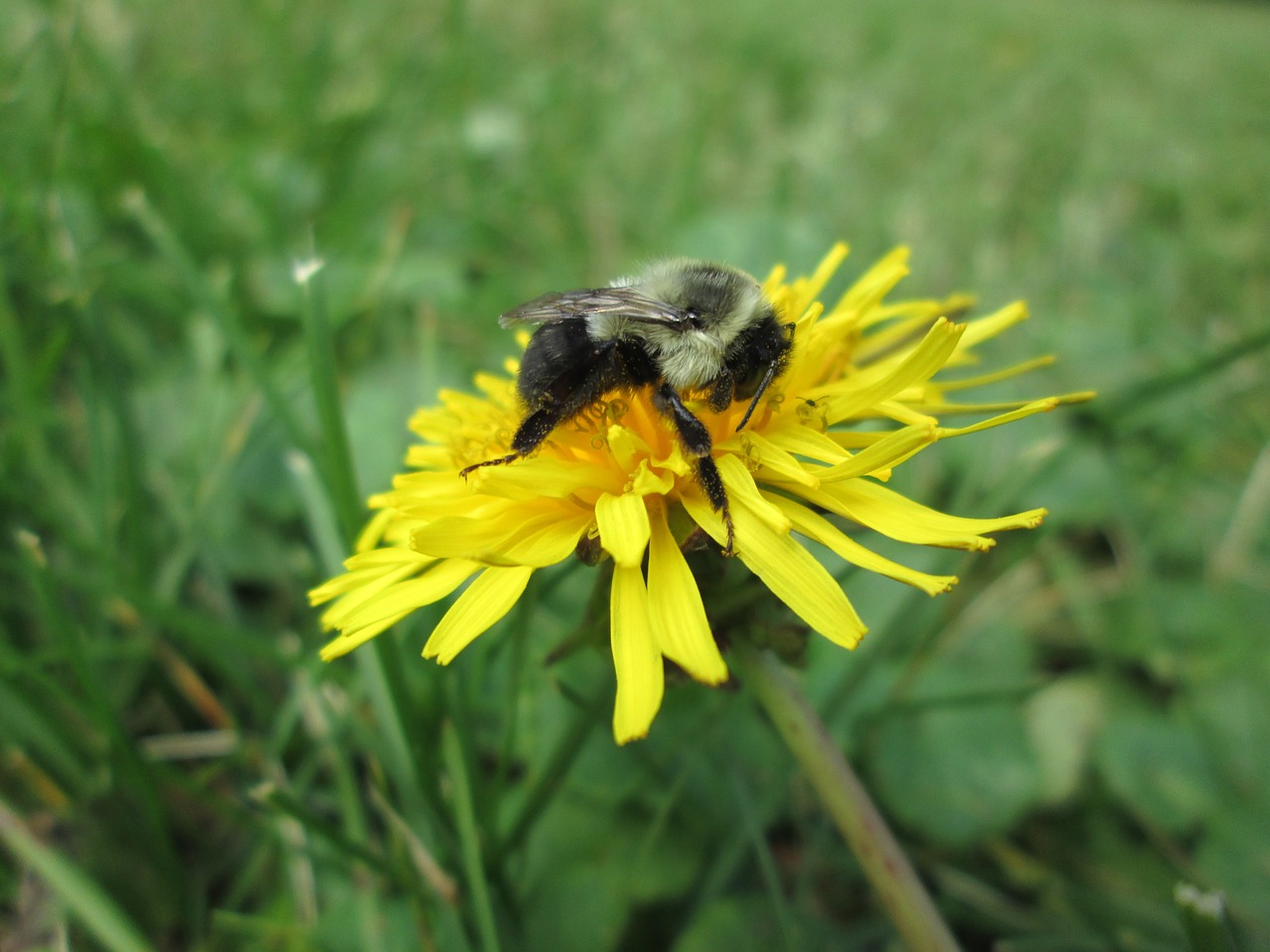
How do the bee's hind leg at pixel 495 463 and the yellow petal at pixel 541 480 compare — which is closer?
the yellow petal at pixel 541 480

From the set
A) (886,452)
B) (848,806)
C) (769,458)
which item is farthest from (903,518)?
(848,806)

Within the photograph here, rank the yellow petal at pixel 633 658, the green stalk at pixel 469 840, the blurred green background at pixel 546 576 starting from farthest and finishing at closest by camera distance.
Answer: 1. the blurred green background at pixel 546 576
2. the green stalk at pixel 469 840
3. the yellow petal at pixel 633 658

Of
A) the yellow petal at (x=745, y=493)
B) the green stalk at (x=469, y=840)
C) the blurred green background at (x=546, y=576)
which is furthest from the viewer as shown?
the blurred green background at (x=546, y=576)

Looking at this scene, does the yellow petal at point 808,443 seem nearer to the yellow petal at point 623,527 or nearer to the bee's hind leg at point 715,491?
the bee's hind leg at point 715,491

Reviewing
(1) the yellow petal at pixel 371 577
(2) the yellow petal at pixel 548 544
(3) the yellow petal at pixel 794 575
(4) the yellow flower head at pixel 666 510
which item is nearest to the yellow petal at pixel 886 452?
(4) the yellow flower head at pixel 666 510

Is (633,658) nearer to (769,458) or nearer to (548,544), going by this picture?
(548,544)

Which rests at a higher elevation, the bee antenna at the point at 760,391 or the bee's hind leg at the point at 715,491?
the bee antenna at the point at 760,391

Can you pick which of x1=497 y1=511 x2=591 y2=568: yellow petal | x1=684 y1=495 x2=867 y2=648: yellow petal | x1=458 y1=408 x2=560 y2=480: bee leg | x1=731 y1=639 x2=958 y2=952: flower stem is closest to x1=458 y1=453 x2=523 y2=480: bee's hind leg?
x1=458 y1=408 x2=560 y2=480: bee leg
